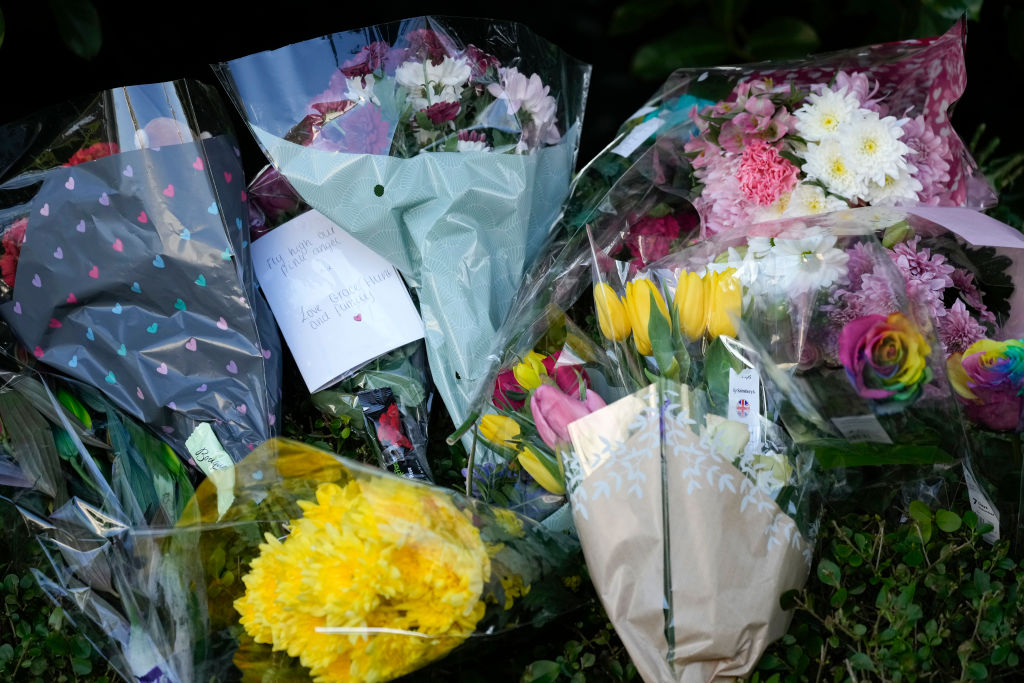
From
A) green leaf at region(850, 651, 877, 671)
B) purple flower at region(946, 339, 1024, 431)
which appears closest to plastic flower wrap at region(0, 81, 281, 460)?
green leaf at region(850, 651, 877, 671)

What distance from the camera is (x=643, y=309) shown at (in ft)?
3.19

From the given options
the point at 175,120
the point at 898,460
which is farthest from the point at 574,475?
the point at 175,120

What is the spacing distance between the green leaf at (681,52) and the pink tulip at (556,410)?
1.09m

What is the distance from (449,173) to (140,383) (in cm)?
54

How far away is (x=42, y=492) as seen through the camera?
1104 millimetres

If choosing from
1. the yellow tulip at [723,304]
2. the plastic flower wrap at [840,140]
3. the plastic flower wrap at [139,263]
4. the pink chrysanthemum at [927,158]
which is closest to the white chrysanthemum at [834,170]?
the plastic flower wrap at [840,140]

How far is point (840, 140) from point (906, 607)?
664mm

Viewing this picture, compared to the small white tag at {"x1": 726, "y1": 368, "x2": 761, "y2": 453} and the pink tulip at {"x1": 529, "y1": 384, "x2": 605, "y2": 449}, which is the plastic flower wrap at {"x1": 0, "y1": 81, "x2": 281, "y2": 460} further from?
the small white tag at {"x1": 726, "y1": 368, "x2": 761, "y2": 453}

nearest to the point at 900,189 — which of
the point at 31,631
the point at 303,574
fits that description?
the point at 303,574

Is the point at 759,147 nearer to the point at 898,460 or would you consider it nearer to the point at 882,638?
the point at 898,460

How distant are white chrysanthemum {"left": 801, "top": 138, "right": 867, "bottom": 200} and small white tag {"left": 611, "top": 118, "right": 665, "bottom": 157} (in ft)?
0.97

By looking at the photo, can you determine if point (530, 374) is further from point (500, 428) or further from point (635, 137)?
point (635, 137)

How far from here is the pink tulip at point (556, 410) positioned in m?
0.96

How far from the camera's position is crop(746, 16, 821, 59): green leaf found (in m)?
1.80
